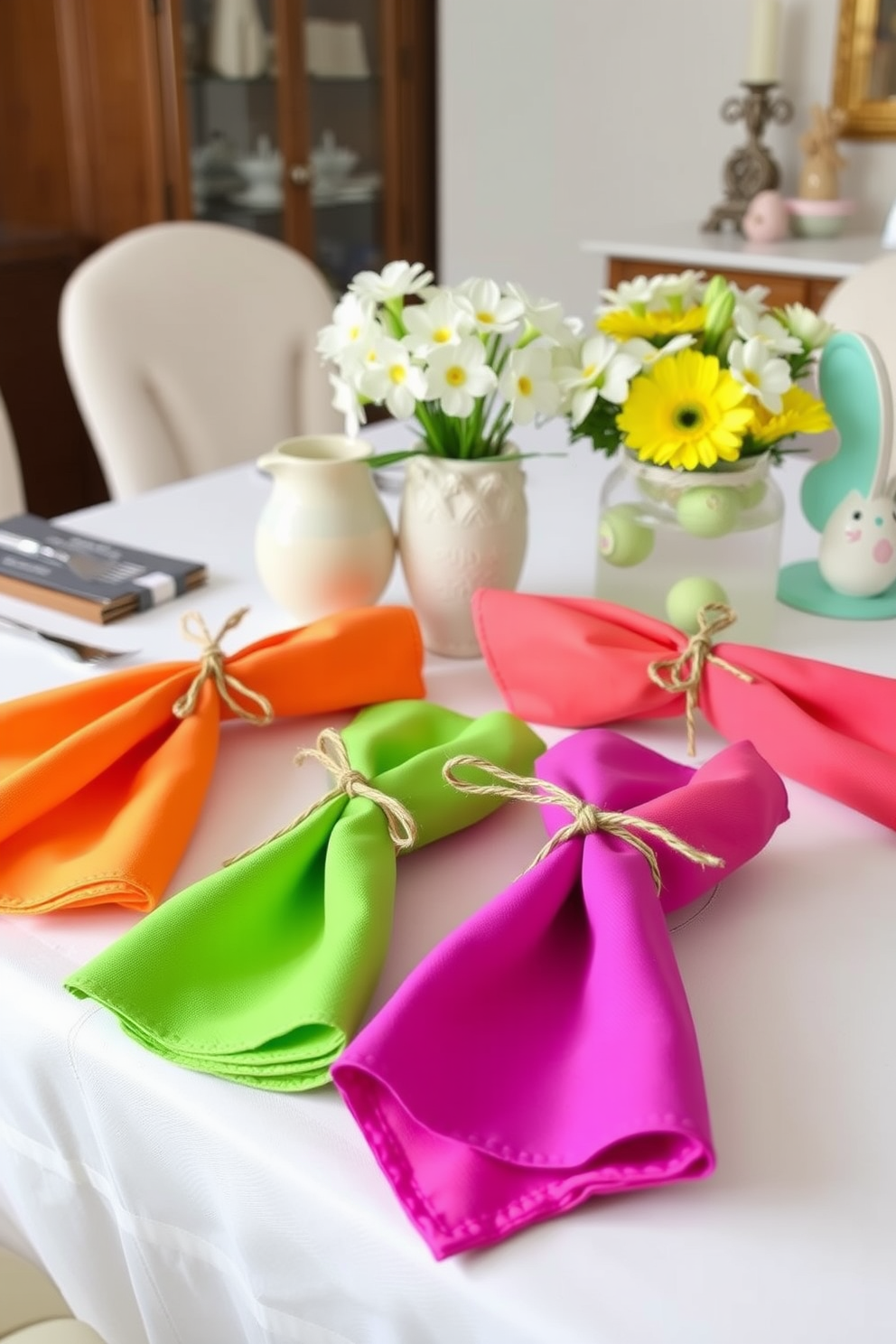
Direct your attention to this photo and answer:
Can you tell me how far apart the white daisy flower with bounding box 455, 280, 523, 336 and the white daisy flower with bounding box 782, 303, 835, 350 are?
0.77ft

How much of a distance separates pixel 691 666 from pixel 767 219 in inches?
89.1

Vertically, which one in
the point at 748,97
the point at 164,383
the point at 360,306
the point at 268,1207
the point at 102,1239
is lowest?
the point at 102,1239

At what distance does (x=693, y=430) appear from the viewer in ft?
3.20

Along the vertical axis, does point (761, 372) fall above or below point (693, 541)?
above

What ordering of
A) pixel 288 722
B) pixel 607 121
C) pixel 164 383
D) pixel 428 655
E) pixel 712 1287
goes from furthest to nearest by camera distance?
pixel 607 121 → pixel 164 383 → pixel 428 655 → pixel 288 722 → pixel 712 1287

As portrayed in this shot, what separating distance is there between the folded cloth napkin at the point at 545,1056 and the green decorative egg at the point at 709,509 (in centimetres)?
36

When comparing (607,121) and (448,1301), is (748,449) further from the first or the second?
(607,121)

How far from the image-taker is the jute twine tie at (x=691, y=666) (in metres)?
0.90

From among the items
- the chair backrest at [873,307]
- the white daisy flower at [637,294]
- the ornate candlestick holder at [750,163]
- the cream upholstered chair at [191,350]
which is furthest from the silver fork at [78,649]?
the ornate candlestick holder at [750,163]

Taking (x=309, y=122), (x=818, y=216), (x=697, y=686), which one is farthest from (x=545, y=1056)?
(x=309, y=122)

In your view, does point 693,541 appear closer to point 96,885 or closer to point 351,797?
point 351,797

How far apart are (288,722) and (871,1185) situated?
531 mm

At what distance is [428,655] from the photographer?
1087mm

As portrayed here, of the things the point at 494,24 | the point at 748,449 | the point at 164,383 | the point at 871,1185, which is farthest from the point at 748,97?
the point at 871,1185
